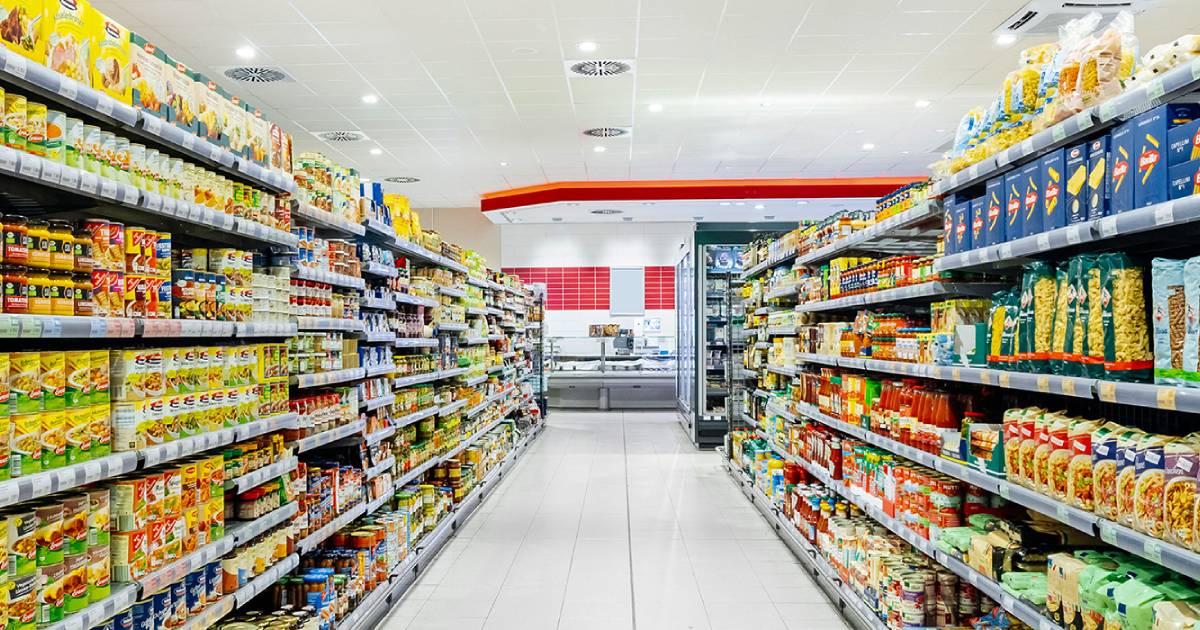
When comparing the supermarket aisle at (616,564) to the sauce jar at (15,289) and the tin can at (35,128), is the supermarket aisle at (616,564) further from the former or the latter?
the tin can at (35,128)

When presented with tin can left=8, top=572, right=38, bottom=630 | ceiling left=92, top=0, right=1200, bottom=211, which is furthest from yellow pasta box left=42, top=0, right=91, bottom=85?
ceiling left=92, top=0, right=1200, bottom=211

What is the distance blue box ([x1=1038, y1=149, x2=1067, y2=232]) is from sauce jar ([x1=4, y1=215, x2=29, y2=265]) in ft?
8.87

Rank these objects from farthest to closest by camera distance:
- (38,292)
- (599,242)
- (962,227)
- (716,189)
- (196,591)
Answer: (599,242) < (716,189) < (962,227) < (196,591) < (38,292)

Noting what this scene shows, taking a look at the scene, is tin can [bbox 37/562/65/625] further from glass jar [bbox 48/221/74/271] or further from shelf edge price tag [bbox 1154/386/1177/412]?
shelf edge price tag [bbox 1154/386/1177/412]

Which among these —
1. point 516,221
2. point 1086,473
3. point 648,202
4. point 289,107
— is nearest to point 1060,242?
point 1086,473

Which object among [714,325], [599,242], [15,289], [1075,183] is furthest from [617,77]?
[599,242]

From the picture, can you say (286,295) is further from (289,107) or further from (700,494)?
(289,107)

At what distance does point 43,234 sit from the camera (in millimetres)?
1989

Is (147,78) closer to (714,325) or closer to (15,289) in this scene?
(15,289)

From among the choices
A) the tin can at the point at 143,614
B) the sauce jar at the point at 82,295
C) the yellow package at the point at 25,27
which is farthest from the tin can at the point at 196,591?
the yellow package at the point at 25,27

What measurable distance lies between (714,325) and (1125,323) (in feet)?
30.4

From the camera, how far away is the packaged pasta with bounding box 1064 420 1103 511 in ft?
7.47

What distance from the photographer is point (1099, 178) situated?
2.21 m

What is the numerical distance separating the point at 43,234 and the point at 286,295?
1.44 meters
